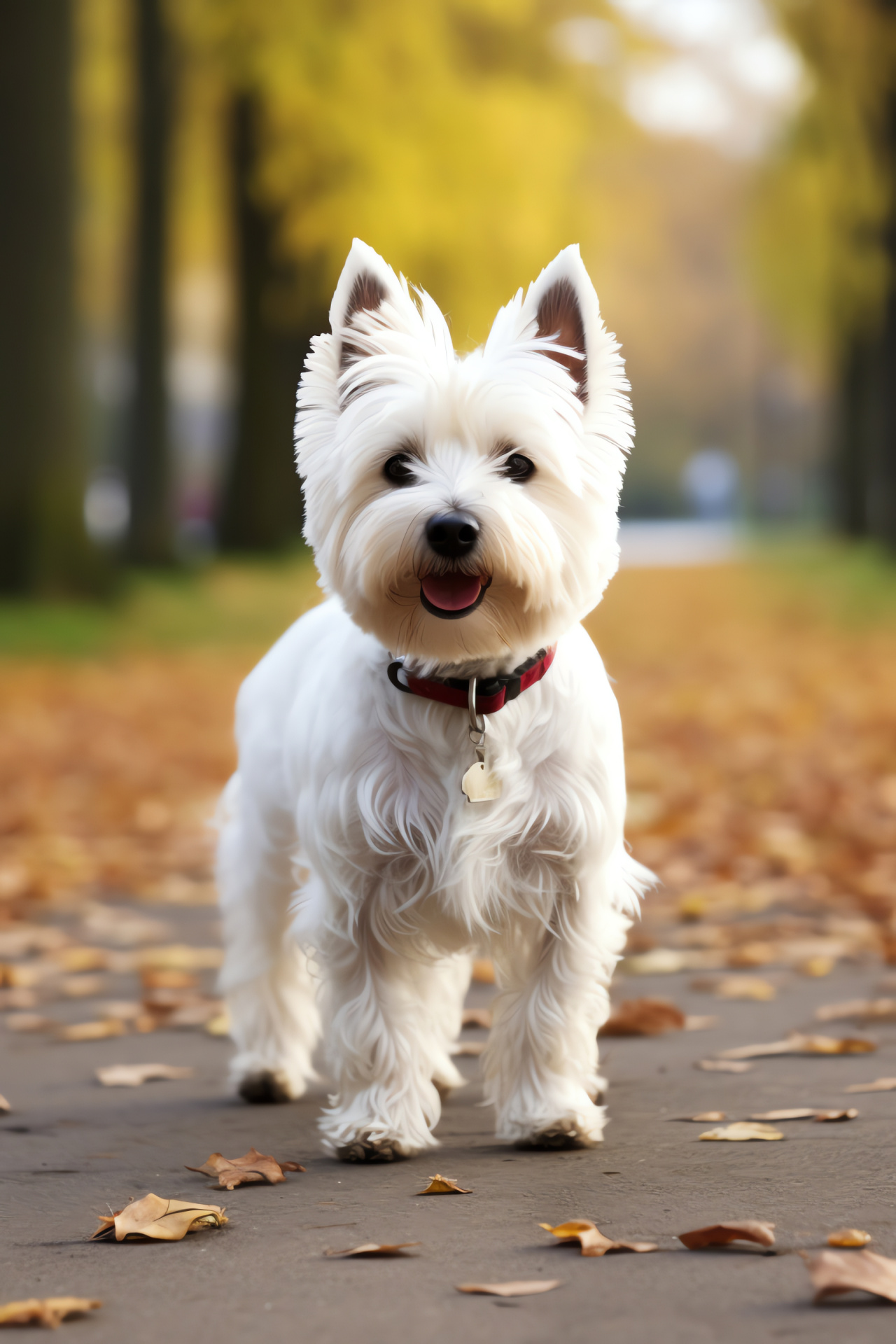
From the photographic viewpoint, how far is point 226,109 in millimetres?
21766

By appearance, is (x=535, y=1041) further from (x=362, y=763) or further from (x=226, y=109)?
(x=226, y=109)

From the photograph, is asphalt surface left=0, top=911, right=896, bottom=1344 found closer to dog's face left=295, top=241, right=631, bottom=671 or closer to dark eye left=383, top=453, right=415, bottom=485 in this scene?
dog's face left=295, top=241, right=631, bottom=671

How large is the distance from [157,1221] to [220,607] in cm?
1510

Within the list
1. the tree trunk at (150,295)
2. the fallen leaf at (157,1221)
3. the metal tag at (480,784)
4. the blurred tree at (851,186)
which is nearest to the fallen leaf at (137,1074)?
the fallen leaf at (157,1221)

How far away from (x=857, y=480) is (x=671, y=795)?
19.6 meters

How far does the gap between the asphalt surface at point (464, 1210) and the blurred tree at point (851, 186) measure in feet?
50.0

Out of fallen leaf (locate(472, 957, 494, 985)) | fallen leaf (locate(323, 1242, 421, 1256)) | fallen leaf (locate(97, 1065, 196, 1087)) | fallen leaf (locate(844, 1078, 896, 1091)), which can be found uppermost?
fallen leaf (locate(323, 1242, 421, 1256))

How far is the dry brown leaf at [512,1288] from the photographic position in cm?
283

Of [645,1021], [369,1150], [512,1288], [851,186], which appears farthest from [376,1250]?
[851,186]

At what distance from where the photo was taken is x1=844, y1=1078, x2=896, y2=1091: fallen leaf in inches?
163

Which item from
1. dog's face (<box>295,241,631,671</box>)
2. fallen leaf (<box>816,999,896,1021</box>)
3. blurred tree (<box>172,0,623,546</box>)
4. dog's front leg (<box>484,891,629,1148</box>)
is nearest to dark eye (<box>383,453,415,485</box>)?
dog's face (<box>295,241,631,671</box>)

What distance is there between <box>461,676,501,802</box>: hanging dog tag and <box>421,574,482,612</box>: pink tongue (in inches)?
Answer: 10.1

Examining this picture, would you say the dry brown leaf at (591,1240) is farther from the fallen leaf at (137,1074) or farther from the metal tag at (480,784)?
the fallen leaf at (137,1074)

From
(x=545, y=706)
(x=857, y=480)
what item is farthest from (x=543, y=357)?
(x=857, y=480)
